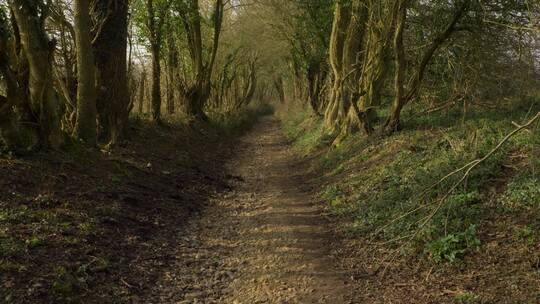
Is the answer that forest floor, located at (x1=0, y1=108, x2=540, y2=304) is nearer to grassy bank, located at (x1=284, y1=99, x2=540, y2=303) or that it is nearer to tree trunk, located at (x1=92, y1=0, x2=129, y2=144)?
grassy bank, located at (x1=284, y1=99, x2=540, y2=303)

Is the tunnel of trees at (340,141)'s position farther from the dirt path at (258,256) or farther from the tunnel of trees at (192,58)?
the dirt path at (258,256)

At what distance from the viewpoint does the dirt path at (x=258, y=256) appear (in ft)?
17.3

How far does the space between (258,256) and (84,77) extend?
565cm

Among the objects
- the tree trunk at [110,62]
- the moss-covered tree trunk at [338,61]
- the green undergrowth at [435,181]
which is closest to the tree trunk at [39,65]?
the tree trunk at [110,62]

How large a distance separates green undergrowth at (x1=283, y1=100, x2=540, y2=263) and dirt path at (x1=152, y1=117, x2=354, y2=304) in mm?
809

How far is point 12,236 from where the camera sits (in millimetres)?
5199

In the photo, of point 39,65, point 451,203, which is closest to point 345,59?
point 451,203

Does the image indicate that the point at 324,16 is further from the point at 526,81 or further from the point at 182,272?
the point at 182,272

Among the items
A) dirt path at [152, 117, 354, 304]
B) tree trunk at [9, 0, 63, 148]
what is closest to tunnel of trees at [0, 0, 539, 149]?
tree trunk at [9, 0, 63, 148]

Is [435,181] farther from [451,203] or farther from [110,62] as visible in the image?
[110,62]

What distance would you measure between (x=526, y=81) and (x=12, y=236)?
35.9 ft

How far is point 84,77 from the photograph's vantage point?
9336 mm

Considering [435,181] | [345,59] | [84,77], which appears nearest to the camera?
[435,181]

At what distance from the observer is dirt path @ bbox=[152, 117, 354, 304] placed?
5285 mm
